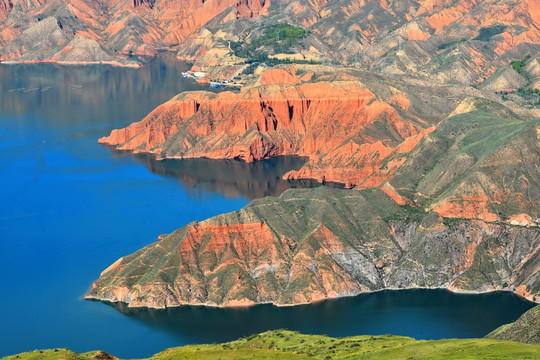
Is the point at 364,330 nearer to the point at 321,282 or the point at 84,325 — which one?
the point at 321,282

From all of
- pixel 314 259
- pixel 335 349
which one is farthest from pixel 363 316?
pixel 335 349

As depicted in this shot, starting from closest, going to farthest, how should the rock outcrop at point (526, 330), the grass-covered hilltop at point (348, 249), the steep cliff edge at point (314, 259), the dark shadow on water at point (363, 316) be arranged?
the rock outcrop at point (526, 330) < the dark shadow on water at point (363, 316) < the steep cliff edge at point (314, 259) < the grass-covered hilltop at point (348, 249)

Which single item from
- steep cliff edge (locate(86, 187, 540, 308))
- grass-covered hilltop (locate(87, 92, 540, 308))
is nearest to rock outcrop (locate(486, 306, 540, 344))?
grass-covered hilltop (locate(87, 92, 540, 308))

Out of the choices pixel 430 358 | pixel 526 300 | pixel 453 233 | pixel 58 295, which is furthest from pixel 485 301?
pixel 58 295

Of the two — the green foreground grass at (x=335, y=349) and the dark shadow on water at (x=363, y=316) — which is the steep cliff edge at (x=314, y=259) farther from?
the green foreground grass at (x=335, y=349)

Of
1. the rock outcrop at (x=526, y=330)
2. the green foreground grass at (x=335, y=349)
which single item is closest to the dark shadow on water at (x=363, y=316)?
the green foreground grass at (x=335, y=349)

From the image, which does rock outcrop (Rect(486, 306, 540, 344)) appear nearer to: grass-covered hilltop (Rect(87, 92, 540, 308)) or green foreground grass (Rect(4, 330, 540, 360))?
green foreground grass (Rect(4, 330, 540, 360))
